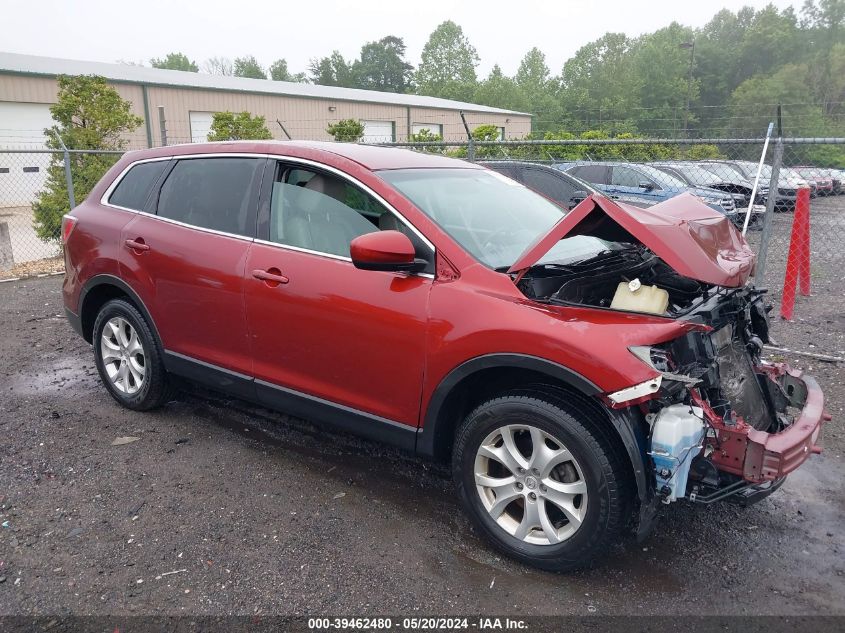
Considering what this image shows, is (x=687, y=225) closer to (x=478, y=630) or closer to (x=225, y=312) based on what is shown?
(x=478, y=630)

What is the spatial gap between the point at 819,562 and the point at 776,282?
759cm

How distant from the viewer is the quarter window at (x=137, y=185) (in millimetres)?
4344

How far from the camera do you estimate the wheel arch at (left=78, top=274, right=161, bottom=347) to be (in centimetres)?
426

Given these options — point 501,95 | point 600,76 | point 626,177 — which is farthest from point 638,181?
point 600,76

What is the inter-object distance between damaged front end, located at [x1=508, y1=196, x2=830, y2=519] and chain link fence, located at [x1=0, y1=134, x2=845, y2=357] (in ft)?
5.03

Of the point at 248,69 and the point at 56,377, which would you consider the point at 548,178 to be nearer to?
the point at 56,377

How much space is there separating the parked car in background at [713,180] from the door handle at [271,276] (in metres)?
11.4

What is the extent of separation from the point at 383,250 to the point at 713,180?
1478 cm

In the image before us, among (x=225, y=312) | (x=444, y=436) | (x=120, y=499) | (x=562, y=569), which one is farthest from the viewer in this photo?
(x=225, y=312)

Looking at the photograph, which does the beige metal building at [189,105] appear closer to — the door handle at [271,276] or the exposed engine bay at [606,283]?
the door handle at [271,276]

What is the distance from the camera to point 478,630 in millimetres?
2479

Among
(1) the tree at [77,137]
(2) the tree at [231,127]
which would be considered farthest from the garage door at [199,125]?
(1) the tree at [77,137]

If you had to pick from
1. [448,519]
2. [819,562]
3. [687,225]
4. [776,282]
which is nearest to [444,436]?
[448,519]

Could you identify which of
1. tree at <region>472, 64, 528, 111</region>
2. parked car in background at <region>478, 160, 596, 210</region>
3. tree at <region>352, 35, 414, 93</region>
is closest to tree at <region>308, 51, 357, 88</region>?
tree at <region>352, 35, 414, 93</region>
